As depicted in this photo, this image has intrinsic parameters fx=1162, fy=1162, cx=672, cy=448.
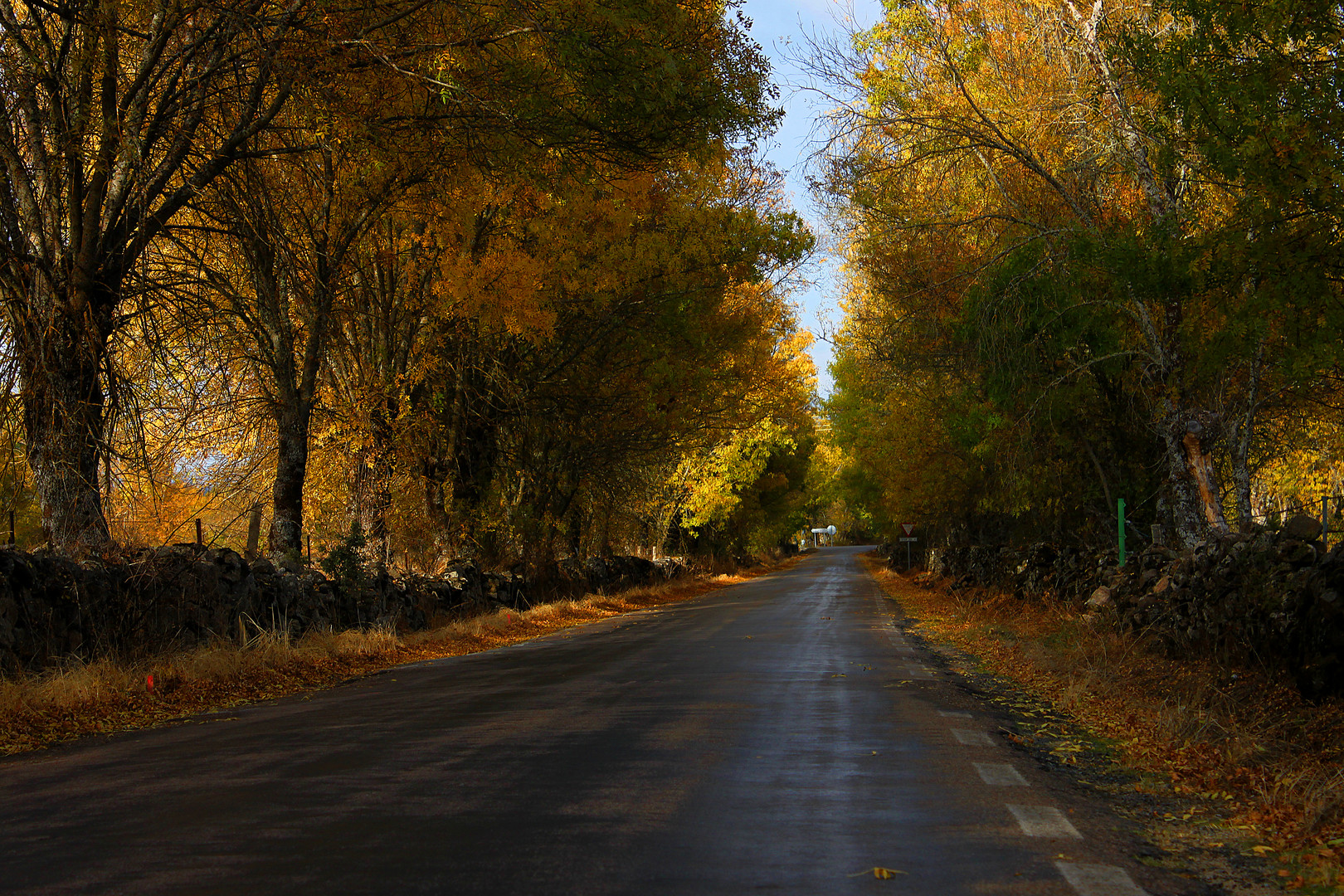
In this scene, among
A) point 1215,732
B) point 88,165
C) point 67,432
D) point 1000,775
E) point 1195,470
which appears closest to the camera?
point 1000,775

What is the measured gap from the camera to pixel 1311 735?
827 cm

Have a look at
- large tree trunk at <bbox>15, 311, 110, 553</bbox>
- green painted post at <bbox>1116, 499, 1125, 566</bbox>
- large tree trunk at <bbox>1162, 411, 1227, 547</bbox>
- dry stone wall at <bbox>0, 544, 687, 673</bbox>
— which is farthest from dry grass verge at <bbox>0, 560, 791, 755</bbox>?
large tree trunk at <bbox>1162, 411, 1227, 547</bbox>

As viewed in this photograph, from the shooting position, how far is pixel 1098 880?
4992mm

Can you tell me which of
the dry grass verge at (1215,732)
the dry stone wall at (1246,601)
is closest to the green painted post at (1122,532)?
the dry stone wall at (1246,601)

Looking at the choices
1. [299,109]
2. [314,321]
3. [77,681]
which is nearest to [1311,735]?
[77,681]

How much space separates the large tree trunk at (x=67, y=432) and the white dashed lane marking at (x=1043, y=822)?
996 cm

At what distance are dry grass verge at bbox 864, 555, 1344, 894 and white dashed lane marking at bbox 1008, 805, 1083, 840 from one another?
802 millimetres

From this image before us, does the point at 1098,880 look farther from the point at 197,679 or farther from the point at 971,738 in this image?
the point at 197,679

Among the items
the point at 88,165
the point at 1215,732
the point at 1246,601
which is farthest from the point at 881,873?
the point at 88,165

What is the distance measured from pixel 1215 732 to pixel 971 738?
174 cm

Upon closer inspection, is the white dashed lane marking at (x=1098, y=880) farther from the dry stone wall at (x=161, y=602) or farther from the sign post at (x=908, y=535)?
the sign post at (x=908, y=535)

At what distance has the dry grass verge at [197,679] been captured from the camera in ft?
32.2

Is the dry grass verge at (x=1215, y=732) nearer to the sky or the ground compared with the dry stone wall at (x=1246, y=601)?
nearer to the ground

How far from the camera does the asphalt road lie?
198 inches
